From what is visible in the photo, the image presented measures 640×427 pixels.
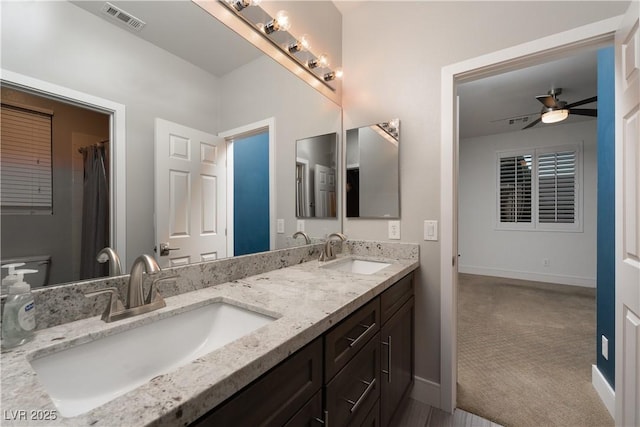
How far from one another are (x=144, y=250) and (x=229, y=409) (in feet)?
2.22

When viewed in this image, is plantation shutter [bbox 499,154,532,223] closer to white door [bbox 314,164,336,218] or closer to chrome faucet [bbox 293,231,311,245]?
white door [bbox 314,164,336,218]

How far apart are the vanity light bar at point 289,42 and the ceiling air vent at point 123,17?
18.1 inches

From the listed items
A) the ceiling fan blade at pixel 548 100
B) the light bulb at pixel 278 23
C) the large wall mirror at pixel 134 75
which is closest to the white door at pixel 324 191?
the large wall mirror at pixel 134 75

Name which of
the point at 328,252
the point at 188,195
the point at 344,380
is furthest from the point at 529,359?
the point at 188,195

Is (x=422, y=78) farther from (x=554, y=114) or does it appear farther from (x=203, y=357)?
(x=554, y=114)

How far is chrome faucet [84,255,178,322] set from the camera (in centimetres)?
80

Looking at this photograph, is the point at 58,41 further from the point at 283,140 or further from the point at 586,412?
the point at 586,412

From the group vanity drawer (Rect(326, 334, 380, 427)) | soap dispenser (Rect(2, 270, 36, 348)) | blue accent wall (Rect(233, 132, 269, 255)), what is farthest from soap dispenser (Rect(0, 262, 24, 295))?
vanity drawer (Rect(326, 334, 380, 427))

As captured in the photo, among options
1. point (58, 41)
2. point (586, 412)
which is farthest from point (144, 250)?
point (586, 412)

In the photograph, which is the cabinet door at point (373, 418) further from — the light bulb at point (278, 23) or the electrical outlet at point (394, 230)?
the light bulb at point (278, 23)

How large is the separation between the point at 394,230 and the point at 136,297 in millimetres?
1489

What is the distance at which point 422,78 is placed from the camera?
175cm

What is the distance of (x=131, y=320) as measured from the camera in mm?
794

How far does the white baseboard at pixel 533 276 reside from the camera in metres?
4.31
